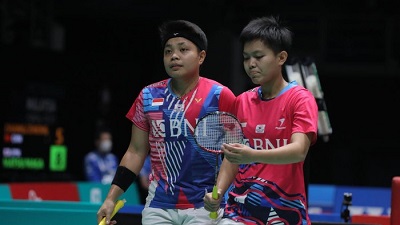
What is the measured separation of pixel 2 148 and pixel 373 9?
6319mm

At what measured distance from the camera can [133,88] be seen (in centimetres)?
1731

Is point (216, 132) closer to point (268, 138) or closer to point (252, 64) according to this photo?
point (268, 138)

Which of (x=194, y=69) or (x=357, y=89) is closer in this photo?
(x=194, y=69)

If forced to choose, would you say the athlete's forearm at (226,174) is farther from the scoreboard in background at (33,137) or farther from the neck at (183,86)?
the scoreboard in background at (33,137)

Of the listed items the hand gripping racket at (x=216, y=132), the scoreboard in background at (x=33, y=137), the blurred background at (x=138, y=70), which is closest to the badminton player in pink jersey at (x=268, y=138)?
the hand gripping racket at (x=216, y=132)

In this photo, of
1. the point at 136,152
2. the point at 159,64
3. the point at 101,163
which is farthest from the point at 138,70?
the point at 136,152

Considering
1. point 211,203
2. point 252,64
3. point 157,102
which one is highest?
A: point 252,64

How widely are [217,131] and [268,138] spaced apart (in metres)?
0.24

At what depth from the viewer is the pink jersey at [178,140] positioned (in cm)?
497

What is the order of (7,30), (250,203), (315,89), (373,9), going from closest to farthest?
(250,203) < (315,89) < (7,30) < (373,9)

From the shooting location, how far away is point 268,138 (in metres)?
4.50

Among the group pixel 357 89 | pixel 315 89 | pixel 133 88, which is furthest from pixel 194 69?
pixel 357 89

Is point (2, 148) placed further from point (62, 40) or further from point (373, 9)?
point (373, 9)

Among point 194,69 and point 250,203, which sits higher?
point 194,69
